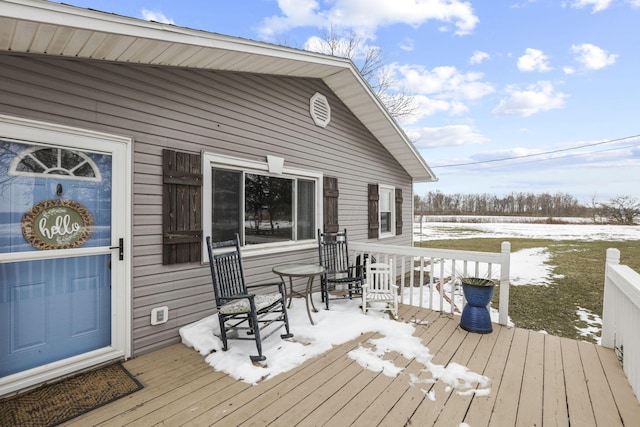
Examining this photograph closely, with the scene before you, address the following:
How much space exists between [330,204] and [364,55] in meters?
10.6

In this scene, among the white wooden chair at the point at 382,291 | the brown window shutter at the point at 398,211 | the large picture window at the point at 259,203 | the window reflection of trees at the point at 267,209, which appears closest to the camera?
the large picture window at the point at 259,203

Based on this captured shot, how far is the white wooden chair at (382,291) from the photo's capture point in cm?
398

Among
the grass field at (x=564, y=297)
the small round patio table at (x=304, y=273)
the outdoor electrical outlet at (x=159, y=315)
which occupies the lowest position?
the grass field at (x=564, y=297)

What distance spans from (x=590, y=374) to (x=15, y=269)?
4.78 m

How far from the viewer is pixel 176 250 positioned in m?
3.19

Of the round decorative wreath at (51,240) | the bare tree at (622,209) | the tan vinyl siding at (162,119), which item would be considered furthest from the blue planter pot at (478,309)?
the bare tree at (622,209)

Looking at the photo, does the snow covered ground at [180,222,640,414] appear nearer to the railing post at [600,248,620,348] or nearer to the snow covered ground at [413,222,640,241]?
the railing post at [600,248,620,348]

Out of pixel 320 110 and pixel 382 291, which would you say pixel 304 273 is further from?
pixel 320 110

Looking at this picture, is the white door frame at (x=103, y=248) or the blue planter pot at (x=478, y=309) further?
the blue planter pot at (x=478, y=309)

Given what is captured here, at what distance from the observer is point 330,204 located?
549 centimetres

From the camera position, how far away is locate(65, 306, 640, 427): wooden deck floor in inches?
77.6

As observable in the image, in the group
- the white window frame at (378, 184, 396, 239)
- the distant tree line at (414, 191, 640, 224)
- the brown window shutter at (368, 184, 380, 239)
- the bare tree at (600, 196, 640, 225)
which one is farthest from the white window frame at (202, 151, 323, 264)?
the bare tree at (600, 196, 640, 225)

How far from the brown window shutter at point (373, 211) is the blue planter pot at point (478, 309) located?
339cm

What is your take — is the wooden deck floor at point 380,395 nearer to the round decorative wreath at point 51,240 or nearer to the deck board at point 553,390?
the deck board at point 553,390
